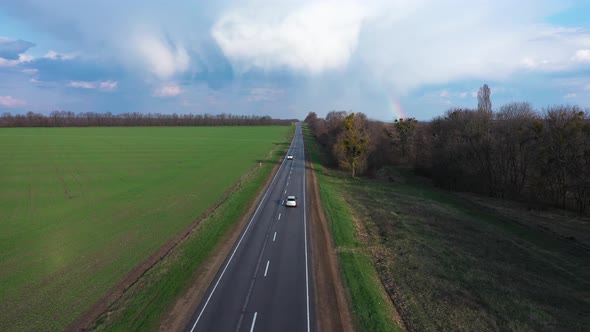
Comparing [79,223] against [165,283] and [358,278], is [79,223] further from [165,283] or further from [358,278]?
[358,278]

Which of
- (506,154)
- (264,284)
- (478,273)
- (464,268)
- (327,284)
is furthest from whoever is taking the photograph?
(506,154)

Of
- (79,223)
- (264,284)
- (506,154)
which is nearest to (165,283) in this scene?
(264,284)

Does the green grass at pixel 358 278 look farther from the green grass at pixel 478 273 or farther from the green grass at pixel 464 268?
the green grass at pixel 478 273

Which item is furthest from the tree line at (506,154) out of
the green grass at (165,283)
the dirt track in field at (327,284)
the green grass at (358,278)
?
the green grass at (165,283)

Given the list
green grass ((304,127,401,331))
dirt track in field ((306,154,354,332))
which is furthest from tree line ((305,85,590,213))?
dirt track in field ((306,154,354,332))

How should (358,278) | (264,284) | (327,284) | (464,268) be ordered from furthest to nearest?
(464,268) → (358,278) → (327,284) → (264,284)

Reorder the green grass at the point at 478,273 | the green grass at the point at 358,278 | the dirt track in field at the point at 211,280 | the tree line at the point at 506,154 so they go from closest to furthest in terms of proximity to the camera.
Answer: the dirt track in field at the point at 211,280, the green grass at the point at 358,278, the green grass at the point at 478,273, the tree line at the point at 506,154
